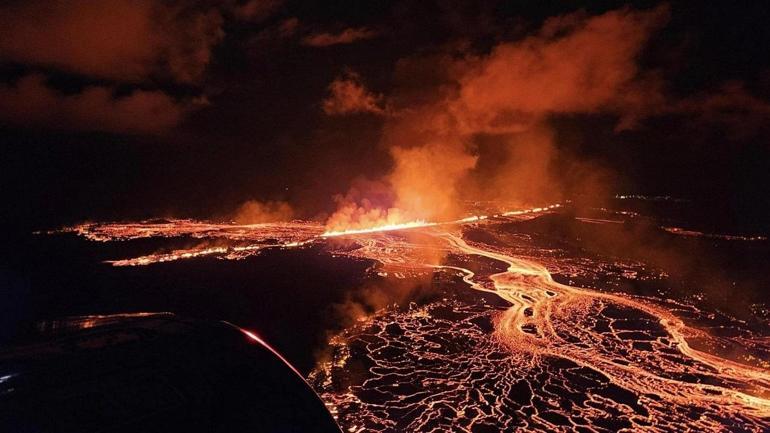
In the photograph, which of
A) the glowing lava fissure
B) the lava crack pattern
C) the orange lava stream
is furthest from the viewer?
the glowing lava fissure

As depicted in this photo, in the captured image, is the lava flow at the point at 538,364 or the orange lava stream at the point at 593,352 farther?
the orange lava stream at the point at 593,352

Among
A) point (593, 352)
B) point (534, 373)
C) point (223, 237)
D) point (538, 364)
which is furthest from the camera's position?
point (223, 237)

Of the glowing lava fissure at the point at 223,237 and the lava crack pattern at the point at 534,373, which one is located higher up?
the glowing lava fissure at the point at 223,237

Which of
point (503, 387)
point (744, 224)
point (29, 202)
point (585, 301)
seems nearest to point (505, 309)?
point (585, 301)

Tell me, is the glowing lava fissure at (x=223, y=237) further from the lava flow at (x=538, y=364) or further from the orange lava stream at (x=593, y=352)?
the orange lava stream at (x=593, y=352)

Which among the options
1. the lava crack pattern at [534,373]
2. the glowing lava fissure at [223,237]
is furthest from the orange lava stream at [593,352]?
the glowing lava fissure at [223,237]

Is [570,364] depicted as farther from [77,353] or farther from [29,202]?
[29,202]

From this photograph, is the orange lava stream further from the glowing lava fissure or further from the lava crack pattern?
the glowing lava fissure

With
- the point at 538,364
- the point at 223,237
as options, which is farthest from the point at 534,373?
the point at 223,237

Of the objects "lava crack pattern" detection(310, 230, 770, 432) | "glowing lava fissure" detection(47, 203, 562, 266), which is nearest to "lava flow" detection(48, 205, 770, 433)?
"lava crack pattern" detection(310, 230, 770, 432)

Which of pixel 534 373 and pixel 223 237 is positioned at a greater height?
pixel 223 237

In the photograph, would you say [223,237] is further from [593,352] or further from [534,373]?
[593,352]

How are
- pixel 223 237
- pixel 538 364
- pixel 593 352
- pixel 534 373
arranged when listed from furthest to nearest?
pixel 223 237 < pixel 593 352 < pixel 538 364 < pixel 534 373
